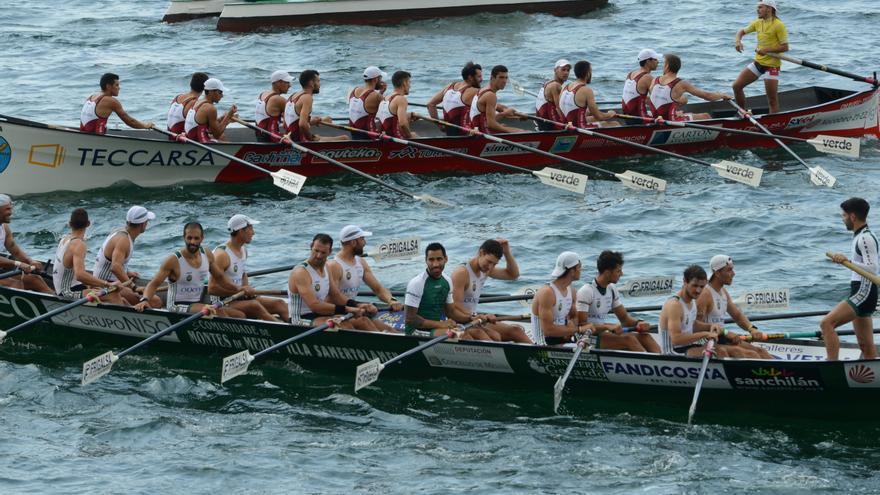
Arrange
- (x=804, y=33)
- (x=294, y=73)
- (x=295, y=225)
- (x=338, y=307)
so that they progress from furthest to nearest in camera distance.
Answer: (x=804, y=33) → (x=294, y=73) → (x=295, y=225) → (x=338, y=307)

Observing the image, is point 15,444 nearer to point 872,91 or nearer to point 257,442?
point 257,442

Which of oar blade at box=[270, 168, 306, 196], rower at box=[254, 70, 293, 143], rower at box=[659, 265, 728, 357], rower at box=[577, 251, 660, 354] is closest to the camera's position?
rower at box=[659, 265, 728, 357]

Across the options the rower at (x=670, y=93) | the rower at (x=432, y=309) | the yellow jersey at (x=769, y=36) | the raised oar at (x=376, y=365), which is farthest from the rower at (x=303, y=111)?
the raised oar at (x=376, y=365)

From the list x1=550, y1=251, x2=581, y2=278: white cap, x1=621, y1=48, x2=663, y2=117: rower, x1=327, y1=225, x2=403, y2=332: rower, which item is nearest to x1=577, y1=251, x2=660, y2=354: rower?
x1=550, y1=251, x2=581, y2=278: white cap

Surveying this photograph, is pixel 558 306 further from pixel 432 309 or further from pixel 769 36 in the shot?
pixel 769 36

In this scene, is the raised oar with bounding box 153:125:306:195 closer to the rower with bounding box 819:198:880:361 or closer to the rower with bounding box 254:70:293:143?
the rower with bounding box 254:70:293:143

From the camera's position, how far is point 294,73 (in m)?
33.4

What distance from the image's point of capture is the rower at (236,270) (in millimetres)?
17359

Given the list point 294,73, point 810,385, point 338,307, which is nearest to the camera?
point 810,385

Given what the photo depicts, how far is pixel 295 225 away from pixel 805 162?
362 inches

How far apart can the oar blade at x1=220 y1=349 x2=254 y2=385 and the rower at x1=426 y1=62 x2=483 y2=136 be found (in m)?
9.74

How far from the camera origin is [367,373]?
15773mm

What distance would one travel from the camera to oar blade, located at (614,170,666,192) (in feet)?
76.6

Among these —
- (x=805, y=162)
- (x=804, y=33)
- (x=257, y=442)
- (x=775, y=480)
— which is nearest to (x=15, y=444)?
(x=257, y=442)
